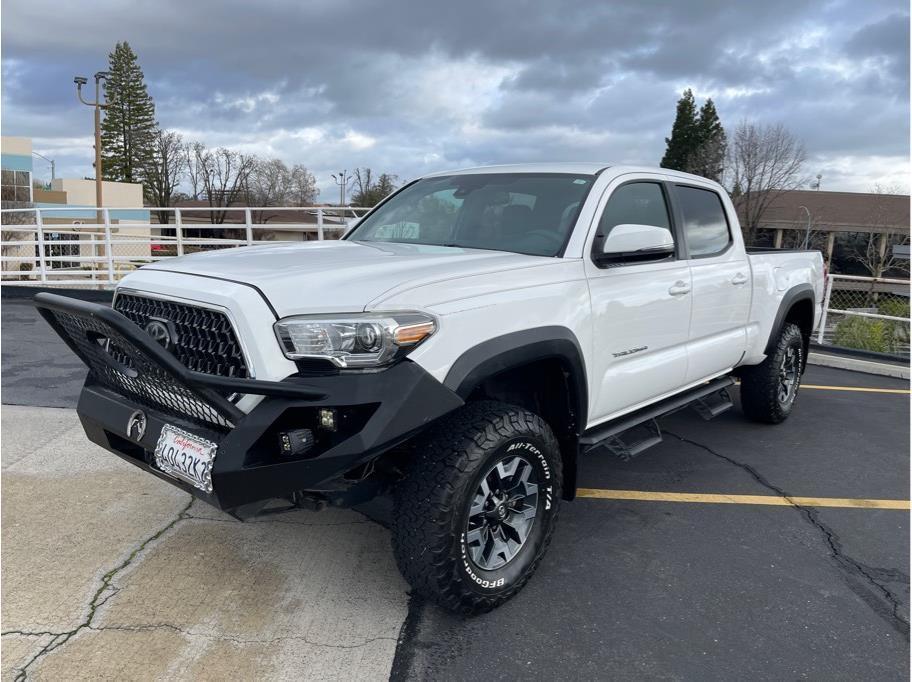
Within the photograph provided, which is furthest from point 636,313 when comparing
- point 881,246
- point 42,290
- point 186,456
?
point 881,246

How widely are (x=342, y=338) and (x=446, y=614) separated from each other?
1291mm

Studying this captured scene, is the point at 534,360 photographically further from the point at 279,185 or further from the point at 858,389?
the point at 279,185

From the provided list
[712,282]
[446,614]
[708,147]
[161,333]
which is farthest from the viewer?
[708,147]

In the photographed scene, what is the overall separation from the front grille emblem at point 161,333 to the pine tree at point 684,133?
61397 mm

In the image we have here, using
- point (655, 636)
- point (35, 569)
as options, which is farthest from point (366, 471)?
point (35, 569)

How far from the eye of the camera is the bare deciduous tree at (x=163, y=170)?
61.9 metres

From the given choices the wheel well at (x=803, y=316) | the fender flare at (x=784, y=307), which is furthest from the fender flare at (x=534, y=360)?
the wheel well at (x=803, y=316)

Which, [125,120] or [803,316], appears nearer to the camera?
[803,316]

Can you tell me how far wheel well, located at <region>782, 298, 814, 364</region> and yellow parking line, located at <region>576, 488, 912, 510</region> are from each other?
179cm

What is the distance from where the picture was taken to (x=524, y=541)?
125 inches

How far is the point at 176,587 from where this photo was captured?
3.15 m


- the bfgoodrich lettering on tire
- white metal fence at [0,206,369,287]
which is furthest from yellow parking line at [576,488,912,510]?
white metal fence at [0,206,369,287]

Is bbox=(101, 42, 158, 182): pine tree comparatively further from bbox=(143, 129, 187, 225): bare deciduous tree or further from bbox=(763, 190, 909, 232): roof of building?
bbox=(763, 190, 909, 232): roof of building

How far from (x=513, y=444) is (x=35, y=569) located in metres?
2.23
